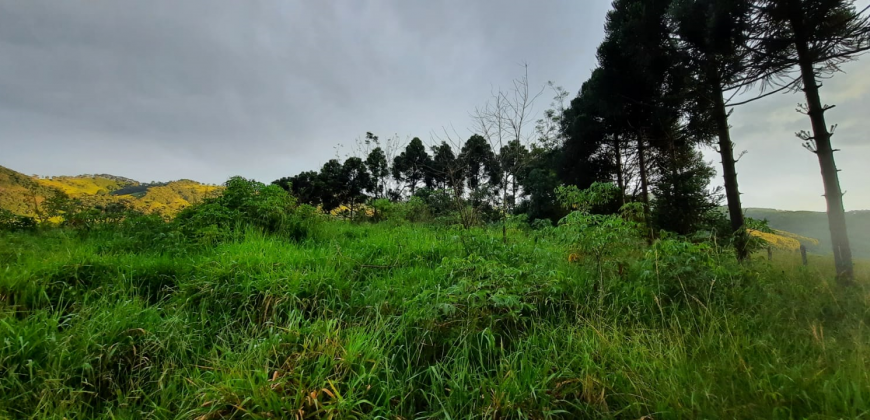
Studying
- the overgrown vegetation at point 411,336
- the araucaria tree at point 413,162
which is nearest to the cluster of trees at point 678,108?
the overgrown vegetation at point 411,336

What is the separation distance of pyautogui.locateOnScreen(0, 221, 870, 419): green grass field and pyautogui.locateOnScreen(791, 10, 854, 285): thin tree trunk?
107 centimetres

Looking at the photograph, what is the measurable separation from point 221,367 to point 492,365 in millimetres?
1596

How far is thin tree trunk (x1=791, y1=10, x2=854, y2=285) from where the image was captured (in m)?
4.02

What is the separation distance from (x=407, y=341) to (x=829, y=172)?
6.16 meters

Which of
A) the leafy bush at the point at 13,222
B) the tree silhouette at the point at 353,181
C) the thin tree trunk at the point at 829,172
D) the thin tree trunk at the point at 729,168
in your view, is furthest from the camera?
the tree silhouette at the point at 353,181

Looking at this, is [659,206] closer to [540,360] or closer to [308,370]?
[540,360]

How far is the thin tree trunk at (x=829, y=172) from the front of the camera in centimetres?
402

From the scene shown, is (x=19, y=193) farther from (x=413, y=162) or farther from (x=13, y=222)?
(x=413, y=162)

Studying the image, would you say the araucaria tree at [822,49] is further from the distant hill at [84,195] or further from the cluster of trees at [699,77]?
the distant hill at [84,195]

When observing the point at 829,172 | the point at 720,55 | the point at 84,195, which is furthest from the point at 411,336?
the point at 84,195

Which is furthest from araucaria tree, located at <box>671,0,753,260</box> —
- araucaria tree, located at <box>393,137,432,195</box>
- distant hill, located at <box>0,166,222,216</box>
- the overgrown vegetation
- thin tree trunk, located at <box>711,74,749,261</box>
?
araucaria tree, located at <box>393,137,432,195</box>

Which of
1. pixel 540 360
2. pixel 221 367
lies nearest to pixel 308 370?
pixel 221 367

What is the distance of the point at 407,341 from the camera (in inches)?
84.0

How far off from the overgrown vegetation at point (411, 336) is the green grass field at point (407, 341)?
0.05ft
